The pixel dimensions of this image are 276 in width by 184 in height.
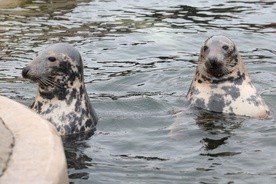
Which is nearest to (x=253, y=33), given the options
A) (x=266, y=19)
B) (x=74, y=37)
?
(x=266, y=19)

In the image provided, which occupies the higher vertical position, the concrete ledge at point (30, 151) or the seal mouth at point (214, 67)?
the concrete ledge at point (30, 151)

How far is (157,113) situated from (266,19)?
7.12 meters

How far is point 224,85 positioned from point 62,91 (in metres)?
2.02

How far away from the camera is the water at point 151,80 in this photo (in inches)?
249

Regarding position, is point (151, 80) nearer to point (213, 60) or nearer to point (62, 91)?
point (213, 60)

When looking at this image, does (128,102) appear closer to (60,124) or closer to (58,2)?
(60,124)

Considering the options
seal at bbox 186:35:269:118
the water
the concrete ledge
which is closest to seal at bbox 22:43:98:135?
the water

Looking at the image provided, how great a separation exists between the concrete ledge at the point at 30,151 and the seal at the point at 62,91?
1.79m

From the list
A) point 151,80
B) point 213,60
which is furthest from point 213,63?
point 151,80

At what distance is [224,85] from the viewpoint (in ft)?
26.5

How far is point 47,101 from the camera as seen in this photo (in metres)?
7.30

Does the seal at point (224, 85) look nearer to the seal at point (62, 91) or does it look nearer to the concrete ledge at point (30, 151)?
the seal at point (62, 91)

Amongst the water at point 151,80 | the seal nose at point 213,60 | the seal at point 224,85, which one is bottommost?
the water at point 151,80

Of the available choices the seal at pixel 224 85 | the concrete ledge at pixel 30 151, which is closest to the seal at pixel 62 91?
the seal at pixel 224 85
